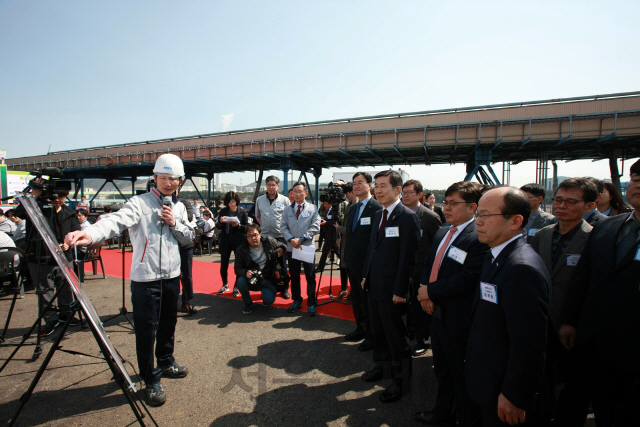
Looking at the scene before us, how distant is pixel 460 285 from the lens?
190cm

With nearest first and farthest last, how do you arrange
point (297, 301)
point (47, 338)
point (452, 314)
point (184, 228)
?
point (452, 314), point (184, 228), point (47, 338), point (297, 301)

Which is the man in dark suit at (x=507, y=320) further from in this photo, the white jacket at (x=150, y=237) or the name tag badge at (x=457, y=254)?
the white jacket at (x=150, y=237)

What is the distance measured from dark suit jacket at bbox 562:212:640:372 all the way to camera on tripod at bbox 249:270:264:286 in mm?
3648

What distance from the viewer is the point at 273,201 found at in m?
4.96

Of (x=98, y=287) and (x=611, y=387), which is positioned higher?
(x=611, y=387)


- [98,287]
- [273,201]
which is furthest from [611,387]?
[98,287]

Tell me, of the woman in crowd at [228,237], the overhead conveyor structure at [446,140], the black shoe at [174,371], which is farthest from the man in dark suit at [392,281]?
the overhead conveyor structure at [446,140]

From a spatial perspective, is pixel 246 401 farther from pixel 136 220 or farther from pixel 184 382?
pixel 136 220

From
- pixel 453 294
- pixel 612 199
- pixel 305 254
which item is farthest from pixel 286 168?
pixel 453 294

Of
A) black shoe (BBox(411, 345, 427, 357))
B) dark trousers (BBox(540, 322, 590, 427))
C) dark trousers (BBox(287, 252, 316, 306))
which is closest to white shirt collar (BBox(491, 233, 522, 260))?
dark trousers (BBox(540, 322, 590, 427))

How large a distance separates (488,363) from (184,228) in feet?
8.17

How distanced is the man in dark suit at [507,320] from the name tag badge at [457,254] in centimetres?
30

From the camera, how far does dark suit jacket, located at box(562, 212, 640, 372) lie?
1.49 m

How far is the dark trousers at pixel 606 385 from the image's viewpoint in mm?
1572
